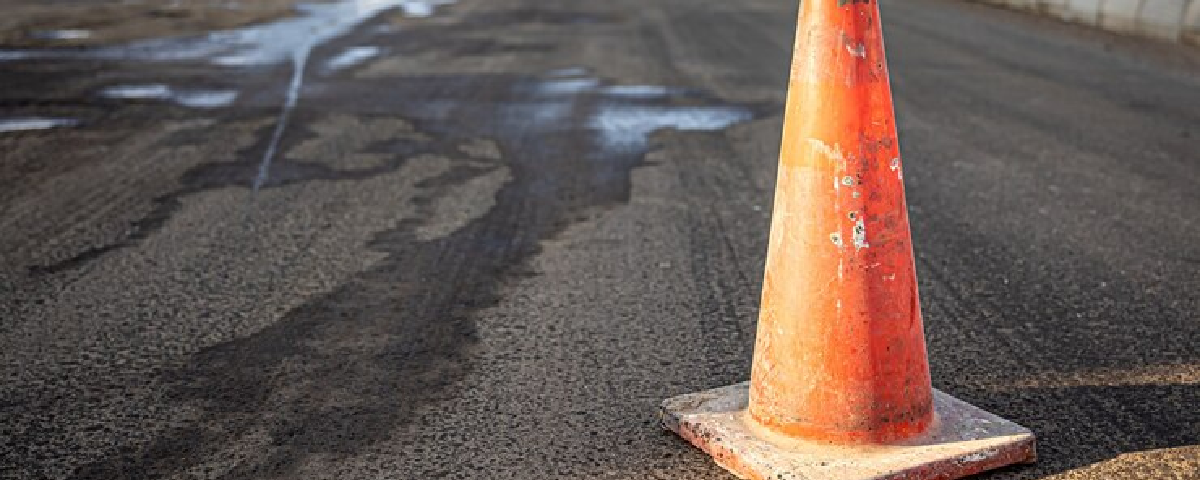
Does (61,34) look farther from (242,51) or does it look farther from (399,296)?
(399,296)

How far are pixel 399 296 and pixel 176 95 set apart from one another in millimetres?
5642

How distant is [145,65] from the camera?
11.6 metres

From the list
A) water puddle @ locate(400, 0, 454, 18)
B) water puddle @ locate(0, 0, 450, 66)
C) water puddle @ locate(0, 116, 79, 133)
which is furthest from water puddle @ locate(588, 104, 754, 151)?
water puddle @ locate(400, 0, 454, 18)

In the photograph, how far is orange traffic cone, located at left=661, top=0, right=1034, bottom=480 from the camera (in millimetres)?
3242

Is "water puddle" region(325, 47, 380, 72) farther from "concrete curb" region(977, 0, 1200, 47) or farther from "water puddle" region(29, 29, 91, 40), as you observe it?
"concrete curb" region(977, 0, 1200, 47)

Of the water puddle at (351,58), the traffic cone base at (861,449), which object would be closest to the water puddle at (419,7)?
the water puddle at (351,58)

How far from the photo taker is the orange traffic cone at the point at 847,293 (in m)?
3.24

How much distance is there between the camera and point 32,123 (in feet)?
27.9

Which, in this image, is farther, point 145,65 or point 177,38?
point 177,38

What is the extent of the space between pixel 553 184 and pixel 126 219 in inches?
76.1

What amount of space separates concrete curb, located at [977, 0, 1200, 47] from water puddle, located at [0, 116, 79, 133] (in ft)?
31.1

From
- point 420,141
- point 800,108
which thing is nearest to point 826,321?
point 800,108

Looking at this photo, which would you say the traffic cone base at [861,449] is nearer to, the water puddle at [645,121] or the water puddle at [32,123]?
the water puddle at [645,121]

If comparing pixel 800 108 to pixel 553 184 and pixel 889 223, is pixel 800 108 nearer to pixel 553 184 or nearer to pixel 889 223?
pixel 889 223
